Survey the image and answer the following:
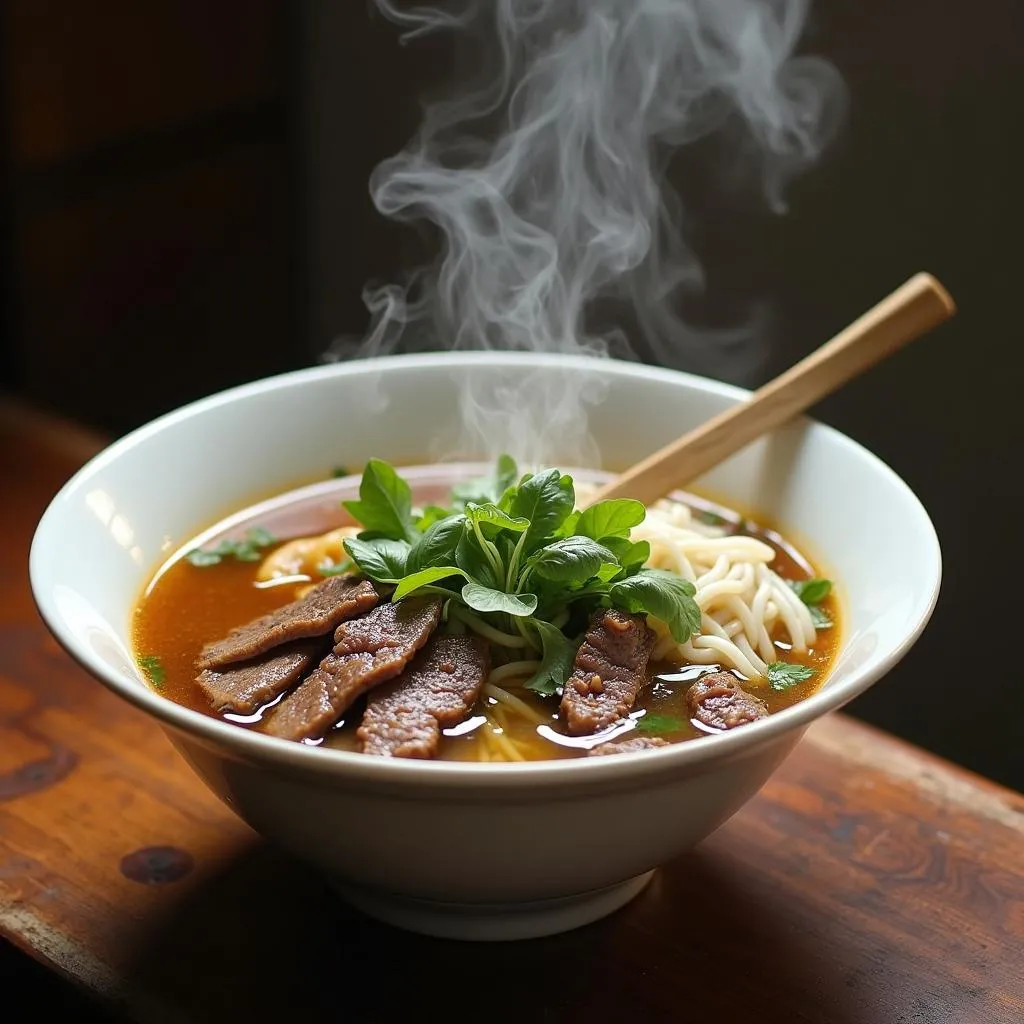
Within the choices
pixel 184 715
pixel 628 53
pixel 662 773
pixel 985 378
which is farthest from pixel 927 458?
pixel 184 715

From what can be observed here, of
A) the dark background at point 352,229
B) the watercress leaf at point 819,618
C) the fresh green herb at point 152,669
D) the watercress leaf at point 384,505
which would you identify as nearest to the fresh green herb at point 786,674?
the watercress leaf at point 819,618

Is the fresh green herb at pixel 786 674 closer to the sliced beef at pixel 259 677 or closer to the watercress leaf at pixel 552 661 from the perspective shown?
the watercress leaf at pixel 552 661

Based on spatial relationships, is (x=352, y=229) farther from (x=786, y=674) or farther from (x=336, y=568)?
(x=786, y=674)

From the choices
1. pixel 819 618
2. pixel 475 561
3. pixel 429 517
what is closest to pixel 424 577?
pixel 475 561

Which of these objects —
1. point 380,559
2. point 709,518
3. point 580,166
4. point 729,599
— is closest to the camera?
point 380,559

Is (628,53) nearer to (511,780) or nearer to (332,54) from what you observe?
(332,54)

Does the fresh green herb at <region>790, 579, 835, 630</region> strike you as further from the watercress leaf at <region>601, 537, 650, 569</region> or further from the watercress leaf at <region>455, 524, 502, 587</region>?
the watercress leaf at <region>455, 524, 502, 587</region>
